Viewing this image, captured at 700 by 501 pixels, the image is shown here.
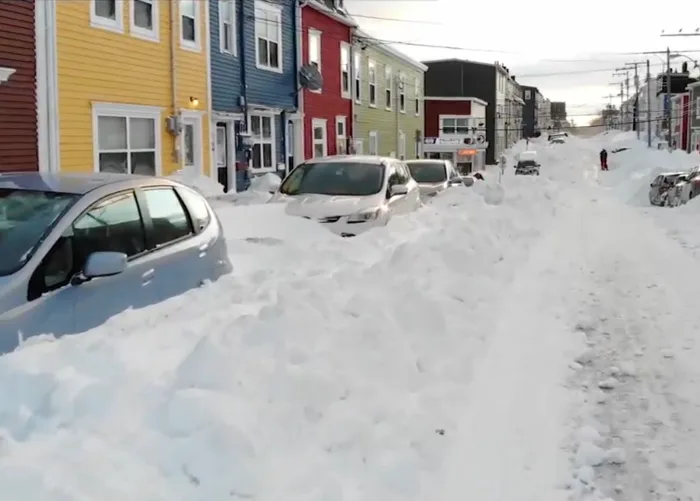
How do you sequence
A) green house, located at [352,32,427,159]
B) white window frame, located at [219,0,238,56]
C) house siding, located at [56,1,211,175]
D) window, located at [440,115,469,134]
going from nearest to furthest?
house siding, located at [56,1,211,175]
white window frame, located at [219,0,238,56]
green house, located at [352,32,427,159]
window, located at [440,115,469,134]

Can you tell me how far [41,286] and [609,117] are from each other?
171 meters

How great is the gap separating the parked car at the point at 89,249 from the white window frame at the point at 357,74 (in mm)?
25070

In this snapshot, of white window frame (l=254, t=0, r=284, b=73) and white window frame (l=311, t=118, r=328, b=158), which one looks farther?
white window frame (l=311, t=118, r=328, b=158)

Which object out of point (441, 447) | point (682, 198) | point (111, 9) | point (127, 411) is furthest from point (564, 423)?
point (682, 198)

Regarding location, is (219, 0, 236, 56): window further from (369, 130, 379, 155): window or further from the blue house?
(369, 130, 379, 155): window

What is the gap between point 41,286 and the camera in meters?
4.74

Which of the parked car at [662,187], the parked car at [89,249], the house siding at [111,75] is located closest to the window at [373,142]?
the parked car at [662,187]

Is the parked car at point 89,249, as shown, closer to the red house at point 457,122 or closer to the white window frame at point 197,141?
the white window frame at point 197,141

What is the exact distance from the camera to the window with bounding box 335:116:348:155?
29.2 meters

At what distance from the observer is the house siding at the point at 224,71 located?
1991 centimetres

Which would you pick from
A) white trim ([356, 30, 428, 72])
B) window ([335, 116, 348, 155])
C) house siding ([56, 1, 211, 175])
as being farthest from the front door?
white trim ([356, 30, 428, 72])

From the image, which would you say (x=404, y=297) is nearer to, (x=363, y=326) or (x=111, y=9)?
(x=363, y=326)

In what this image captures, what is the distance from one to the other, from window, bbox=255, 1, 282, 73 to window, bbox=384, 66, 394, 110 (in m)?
12.2

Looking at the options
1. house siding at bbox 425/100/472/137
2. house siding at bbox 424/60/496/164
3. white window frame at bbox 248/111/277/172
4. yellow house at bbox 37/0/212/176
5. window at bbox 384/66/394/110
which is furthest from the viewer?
house siding at bbox 424/60/496/164
